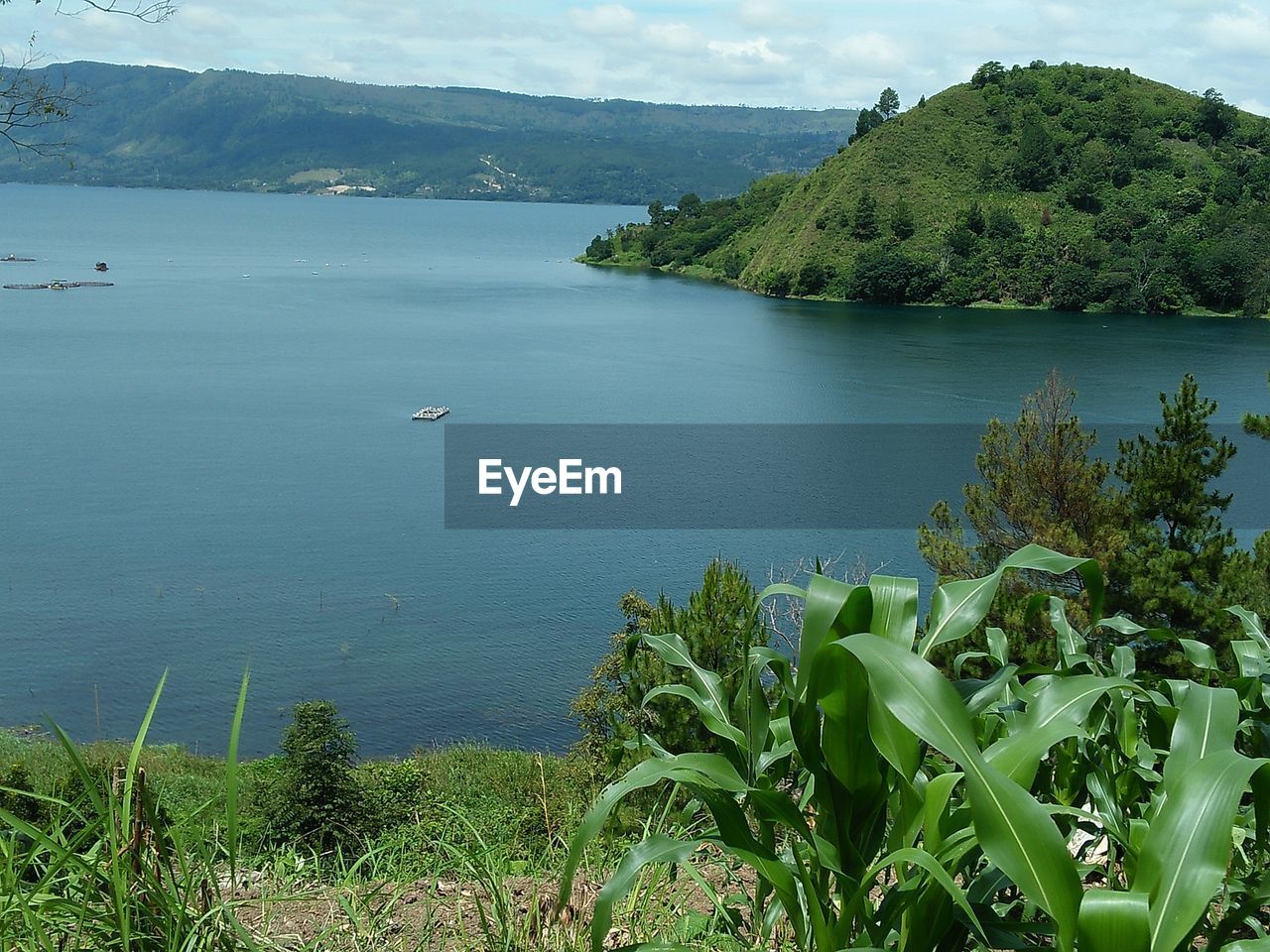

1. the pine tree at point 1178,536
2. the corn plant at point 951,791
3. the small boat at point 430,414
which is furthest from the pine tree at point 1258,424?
the small boat at point 430,414

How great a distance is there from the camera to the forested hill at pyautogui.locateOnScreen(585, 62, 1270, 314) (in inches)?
2608

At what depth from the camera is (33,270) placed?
8088 cm

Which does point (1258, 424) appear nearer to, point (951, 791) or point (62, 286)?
point (951, 791)

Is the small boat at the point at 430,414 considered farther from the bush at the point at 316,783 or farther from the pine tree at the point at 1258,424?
the pine tree at the point at 1258,424

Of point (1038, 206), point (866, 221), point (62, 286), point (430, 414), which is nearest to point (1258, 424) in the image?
point (430, 414)

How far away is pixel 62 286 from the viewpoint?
234 feet

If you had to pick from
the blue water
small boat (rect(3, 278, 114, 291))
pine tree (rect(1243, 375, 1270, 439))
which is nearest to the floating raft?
small boat (rect(3, 278, 114, 291))

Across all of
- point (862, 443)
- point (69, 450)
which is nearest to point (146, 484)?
point (69, 450)

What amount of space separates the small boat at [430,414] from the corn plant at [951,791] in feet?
126

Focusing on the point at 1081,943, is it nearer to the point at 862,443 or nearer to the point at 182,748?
the point at 182,748

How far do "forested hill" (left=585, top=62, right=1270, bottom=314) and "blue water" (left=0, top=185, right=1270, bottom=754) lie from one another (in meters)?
3.85

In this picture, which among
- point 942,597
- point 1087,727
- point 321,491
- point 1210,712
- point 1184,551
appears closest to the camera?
point 1210,712

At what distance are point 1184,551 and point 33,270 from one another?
84.3 meters

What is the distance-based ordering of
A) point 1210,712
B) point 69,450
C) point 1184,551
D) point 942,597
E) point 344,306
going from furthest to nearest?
point 344,306
point 69,450
point 1184,551
point 942,597
point 1210,712
